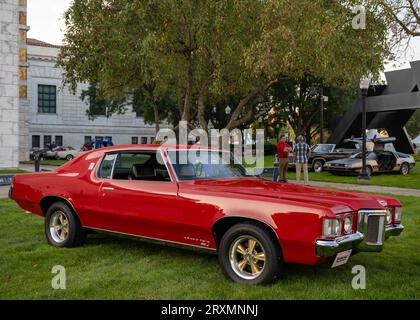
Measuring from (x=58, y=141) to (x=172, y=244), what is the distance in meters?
52.1

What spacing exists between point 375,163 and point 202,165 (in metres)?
16.5

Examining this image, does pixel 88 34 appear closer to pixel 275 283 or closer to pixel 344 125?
pixel 275 283

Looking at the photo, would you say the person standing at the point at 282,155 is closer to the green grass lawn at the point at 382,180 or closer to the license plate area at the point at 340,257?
the green grass lawn at the point at 382,180

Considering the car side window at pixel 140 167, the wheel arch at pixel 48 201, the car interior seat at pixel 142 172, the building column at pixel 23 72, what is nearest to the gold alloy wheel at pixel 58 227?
the wheel arch at pixel 48 201

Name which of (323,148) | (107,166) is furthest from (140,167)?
(323,148)

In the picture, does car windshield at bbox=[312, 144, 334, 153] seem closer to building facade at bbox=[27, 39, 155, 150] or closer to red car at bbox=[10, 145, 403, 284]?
red car at bbox=[10, 145, 403, 284]

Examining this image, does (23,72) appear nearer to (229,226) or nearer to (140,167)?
(140,167)

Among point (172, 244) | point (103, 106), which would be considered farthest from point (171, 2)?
point (103, 106)

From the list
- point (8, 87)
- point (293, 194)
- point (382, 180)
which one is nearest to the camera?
point (293, 194)

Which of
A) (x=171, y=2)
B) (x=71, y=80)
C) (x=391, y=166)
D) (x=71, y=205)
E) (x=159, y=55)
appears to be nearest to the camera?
(x=71, y=205)

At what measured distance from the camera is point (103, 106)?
48.2 meters

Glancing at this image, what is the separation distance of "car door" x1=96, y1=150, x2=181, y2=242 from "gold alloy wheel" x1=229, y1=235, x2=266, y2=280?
30.1 inches

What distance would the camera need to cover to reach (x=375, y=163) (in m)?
20.6

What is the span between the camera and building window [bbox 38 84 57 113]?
53.7m
